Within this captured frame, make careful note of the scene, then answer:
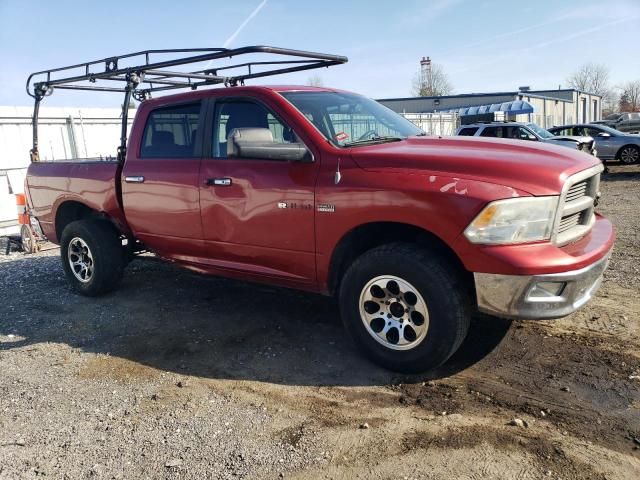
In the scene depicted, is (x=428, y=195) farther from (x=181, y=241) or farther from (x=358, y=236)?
(x=181, y=241)


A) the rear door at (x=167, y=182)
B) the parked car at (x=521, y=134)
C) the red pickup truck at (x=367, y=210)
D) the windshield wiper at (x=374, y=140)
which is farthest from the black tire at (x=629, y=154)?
the rear door at (x=167, y=182)

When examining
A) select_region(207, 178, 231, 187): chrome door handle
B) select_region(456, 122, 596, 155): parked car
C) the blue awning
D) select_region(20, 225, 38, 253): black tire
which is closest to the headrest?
select_region(207, 178, 231, 187): chrome door handle

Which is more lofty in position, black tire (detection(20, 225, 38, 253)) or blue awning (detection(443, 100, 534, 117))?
blue awning (detection(443, 100, 534, 117))

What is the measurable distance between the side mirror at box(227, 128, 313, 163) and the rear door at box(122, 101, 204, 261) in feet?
2.38

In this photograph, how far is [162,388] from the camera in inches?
146

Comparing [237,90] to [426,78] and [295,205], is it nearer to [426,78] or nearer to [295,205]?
[295,205]

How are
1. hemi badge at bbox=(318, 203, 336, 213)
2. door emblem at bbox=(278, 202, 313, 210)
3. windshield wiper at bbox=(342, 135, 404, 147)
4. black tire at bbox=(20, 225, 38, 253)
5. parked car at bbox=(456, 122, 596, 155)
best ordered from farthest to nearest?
parked car at bbox=(456, 122, 596, 155) < black tire at bbox=(20, 225, 38, 253) < windshield wiper at bbox=(342, 135, 404, 147) < door emblem at bbox=(278, 202, 313, 210) < hemi badge at bbox=(318, 203, 336, 213)

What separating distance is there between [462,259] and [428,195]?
0.45 metres

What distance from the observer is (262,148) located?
12.5 feet

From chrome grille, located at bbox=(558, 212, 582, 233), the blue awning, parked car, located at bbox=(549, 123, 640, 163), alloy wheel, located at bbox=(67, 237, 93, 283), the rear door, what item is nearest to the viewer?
chrome grille, located at bbox=(558, 212, 582, 233)

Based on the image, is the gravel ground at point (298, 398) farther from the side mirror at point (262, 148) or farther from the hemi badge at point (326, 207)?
the side mirror at point (262, 148)

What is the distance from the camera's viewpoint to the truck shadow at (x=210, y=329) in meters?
3.92

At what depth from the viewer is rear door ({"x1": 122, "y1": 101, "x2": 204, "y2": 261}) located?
468 cm

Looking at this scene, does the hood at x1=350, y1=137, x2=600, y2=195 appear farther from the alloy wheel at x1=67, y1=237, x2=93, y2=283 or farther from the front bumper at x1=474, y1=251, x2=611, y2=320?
the alloy wheel at x1=67, y1=237, x2=93, y2=283
